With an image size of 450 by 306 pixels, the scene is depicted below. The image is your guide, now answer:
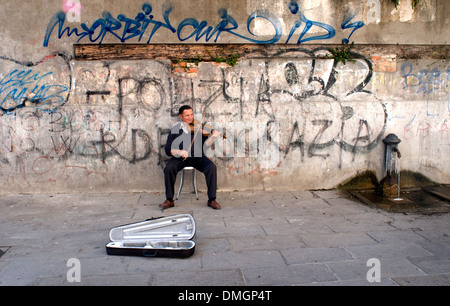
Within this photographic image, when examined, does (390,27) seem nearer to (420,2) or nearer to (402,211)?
(420,2)

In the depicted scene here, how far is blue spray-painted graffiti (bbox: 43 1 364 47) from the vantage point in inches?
242

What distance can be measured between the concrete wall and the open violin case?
2.34 metres

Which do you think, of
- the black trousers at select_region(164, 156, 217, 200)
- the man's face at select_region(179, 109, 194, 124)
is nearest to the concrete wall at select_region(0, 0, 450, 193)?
the man's face at select_region(179, 109, 194, 124)

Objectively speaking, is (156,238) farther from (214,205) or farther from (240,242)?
(214,205)

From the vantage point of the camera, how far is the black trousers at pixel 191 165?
5.67 meters

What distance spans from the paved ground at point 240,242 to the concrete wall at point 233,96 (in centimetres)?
55

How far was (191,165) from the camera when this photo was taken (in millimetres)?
5984

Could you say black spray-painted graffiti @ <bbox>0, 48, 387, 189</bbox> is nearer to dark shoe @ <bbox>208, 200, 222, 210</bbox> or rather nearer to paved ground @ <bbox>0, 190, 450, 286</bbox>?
paved ground @ <bbox>0, 190, 450, 286</bbox>

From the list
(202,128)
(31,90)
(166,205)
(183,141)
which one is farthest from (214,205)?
(31,90)

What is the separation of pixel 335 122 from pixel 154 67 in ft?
10.8

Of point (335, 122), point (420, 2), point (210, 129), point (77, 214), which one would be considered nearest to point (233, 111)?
point (210, 129)

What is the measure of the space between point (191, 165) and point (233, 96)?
1.43 metres

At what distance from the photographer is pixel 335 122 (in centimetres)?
652

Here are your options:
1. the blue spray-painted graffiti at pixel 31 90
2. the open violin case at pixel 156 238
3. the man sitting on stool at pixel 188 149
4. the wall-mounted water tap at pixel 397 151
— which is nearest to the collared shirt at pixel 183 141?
the man sitting on stool at pixel 188 149
